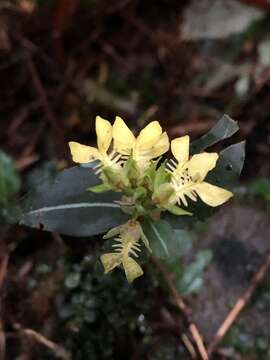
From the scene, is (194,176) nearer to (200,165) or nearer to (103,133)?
(200,165)

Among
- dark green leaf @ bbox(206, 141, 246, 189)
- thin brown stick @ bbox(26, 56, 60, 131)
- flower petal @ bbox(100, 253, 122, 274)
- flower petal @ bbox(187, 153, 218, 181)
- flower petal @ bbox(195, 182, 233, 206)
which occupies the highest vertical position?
flower petal @ bbox(187, 153, 218, 181)

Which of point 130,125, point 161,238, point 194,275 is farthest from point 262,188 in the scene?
point 161,238

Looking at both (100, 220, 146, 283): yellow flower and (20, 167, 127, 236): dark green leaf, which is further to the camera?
(20, 167, 127, 236): dark green leaf

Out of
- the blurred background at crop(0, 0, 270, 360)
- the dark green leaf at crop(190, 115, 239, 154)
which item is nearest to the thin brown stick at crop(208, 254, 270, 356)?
the blurred background at crop(0, 0, 270, 360)

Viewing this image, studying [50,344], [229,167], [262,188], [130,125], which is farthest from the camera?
[130,125]

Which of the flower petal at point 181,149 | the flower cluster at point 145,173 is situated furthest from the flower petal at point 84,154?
the flower petal at point 181,149

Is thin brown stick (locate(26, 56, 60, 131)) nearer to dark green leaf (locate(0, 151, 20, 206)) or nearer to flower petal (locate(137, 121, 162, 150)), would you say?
dark green leaf (locate(0, 151, 20, 206))

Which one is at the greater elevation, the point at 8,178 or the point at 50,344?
the point at 8,178
